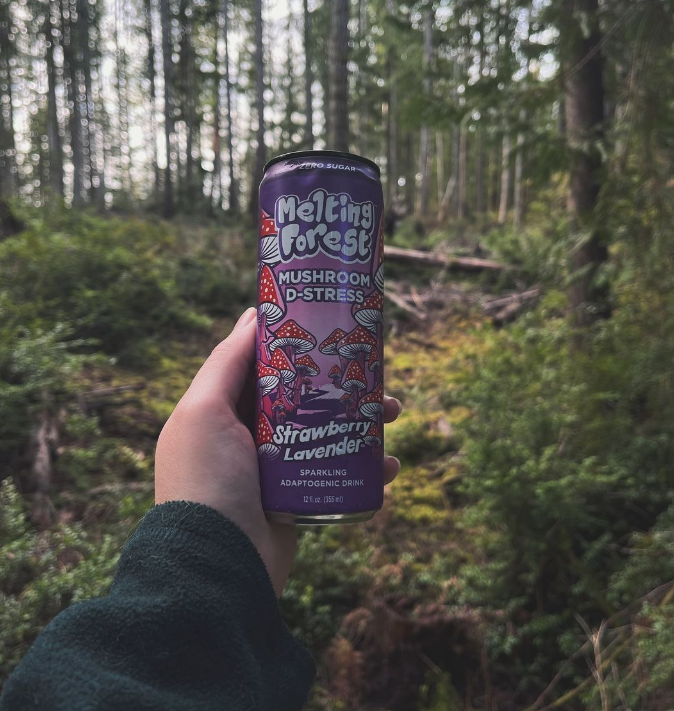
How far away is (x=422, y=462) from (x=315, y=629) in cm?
157

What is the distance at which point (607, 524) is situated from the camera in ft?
7.85

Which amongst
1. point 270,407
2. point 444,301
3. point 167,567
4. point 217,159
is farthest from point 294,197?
point 217,159

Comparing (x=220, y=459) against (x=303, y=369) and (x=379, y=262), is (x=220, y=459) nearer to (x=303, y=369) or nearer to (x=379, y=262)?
(x=303, y=369)

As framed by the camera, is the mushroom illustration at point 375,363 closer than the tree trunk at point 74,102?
Yes

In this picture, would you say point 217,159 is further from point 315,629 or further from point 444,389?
point 315,629

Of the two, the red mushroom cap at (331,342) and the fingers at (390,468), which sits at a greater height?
the red mushroom cap at (331,342)

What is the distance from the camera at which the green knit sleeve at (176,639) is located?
84cm

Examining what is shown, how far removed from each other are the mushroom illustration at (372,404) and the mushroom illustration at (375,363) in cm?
3

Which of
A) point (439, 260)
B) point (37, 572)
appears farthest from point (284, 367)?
point (439, 260)

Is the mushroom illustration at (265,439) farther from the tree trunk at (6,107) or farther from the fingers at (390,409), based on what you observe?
→ the tree trunk at (6,107)

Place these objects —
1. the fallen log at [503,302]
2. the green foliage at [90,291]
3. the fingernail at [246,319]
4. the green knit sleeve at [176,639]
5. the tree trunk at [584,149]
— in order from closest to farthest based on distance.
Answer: the green knit sleeve at [176,639] → the fingernail at [246,319] → the tree trunk at [584,149] → the green foliage at [90,291] → the fallen log at [503,302]

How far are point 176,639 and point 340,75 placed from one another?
17.0 feet

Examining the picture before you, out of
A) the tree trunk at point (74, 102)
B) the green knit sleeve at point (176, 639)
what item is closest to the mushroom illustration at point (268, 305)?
the green knit sleeve at point (176, 639)

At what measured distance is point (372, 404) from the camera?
4.38ft
